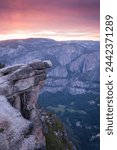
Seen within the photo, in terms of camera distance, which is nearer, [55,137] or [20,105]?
[20,105]

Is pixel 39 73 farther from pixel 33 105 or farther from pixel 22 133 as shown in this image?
pixel 22 133

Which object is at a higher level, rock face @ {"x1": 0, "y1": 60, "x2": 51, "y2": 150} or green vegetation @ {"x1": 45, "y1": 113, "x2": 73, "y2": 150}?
rock face @ {"x1": 0, "y1": 60, "x2": 51, "y2": 150}

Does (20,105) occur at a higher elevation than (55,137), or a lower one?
higher

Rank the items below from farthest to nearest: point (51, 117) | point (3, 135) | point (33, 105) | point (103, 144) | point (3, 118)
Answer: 1. point (51, 117)
2. point (33, 105)
3. point (3, 118)
4. point (3, 135)
5. point (103, 144)

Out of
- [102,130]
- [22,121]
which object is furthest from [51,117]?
[102,130]

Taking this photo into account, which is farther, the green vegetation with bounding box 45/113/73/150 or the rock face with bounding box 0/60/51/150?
the green vegetation with bounding box 45/113/73/150
